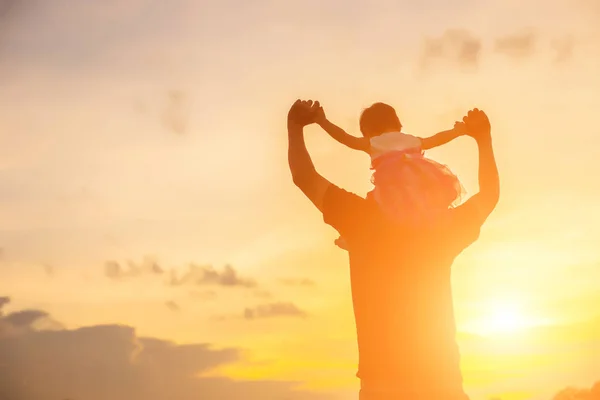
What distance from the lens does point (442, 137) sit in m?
6.34

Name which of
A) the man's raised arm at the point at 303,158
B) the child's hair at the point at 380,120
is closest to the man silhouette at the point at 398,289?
the man's raised arm at the point at 303,158

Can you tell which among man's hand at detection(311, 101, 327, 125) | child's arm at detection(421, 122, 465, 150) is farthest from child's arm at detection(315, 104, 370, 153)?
child's arm at detection(421, 122, 465, 150)

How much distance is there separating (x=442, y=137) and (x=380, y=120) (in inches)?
23.7

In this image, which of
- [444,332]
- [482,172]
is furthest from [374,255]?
[482,172]

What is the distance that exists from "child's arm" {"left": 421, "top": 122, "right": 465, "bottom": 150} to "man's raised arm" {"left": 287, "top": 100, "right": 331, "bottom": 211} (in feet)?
3.00

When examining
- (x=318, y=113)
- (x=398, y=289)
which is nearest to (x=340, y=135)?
(x=318, y=113)

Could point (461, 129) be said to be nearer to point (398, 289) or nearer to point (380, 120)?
point (380, 120)

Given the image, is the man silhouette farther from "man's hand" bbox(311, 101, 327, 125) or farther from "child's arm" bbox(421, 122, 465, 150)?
"child's arm" bbox(421, 122, 465, 150)

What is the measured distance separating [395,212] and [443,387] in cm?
130

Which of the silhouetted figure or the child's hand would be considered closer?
the silhouetted figure

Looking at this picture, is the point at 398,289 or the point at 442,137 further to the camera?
the point at 442,137

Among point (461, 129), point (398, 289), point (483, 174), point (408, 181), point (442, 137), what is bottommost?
point (398, 289)

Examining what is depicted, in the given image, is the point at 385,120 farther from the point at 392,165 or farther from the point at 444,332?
the point at 444,332

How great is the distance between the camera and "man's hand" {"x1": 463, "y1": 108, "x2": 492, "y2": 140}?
6379 millimetres
